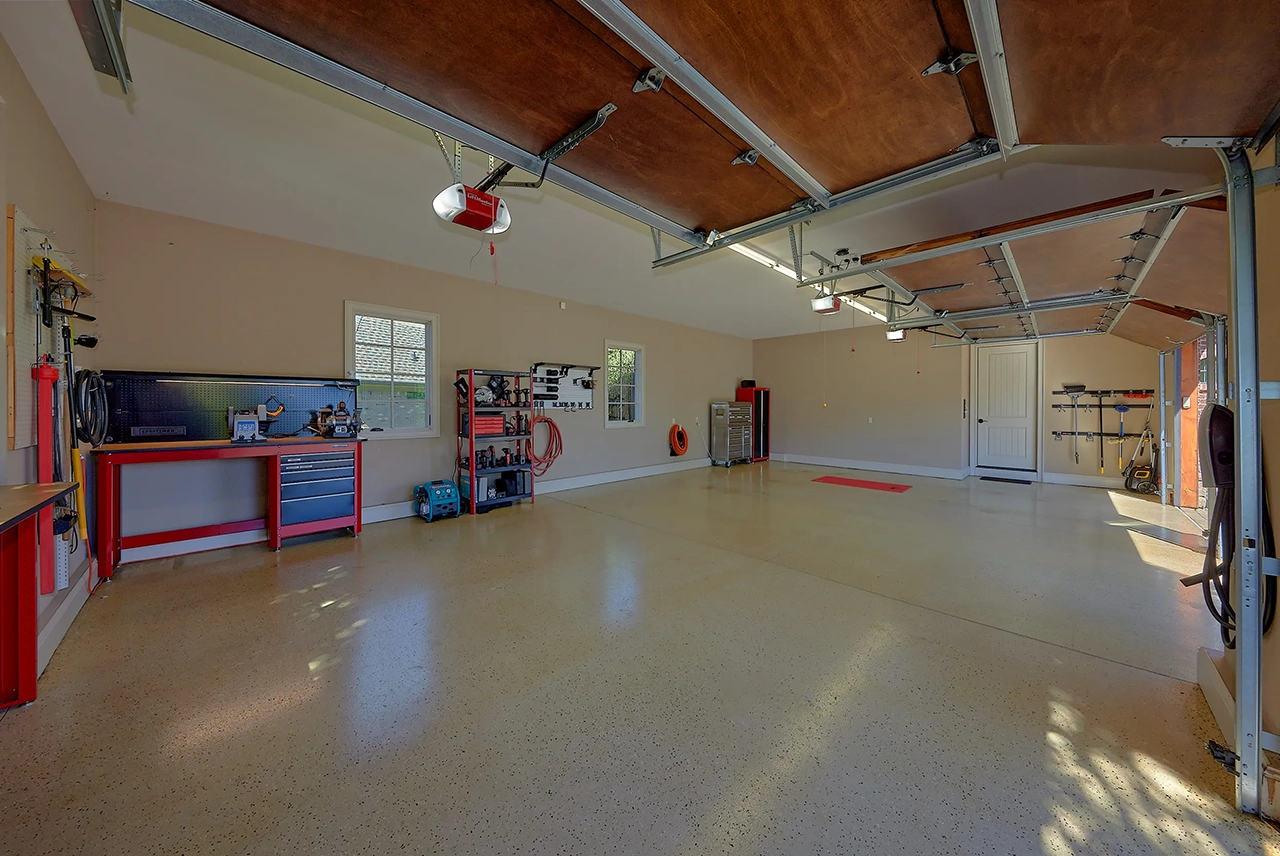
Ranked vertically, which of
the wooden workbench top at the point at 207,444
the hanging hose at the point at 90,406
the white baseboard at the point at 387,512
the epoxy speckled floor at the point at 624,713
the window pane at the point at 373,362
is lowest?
the epoxy speckled floor at the point at 624,713

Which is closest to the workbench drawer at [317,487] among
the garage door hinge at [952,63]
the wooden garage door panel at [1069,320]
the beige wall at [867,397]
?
the garage door hinge at [952,63]

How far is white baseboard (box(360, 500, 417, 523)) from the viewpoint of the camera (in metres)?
4.73

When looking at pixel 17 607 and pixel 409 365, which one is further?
pixel 409 365

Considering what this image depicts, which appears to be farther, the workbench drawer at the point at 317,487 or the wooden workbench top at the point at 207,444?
the workbench drawer at the point at 317,487

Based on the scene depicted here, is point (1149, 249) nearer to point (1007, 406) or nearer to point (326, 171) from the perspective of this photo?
point (1007, 406)

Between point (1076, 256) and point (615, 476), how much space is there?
5.85 metres

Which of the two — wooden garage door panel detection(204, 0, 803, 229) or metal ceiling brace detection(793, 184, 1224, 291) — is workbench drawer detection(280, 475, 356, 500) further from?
metal ceiling brace detection(793, 184, 1224, 291)

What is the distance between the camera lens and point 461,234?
4.21m

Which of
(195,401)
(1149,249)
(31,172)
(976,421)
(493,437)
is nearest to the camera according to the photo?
(31,172)

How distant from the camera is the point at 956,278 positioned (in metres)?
4.21

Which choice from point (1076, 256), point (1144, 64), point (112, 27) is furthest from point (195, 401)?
point (1076, 256)

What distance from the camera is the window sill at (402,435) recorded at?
478cm

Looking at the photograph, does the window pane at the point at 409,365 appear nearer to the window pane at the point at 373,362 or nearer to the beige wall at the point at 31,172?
the window pane at the point at 373,362

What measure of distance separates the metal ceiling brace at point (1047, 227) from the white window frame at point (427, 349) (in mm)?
4049
